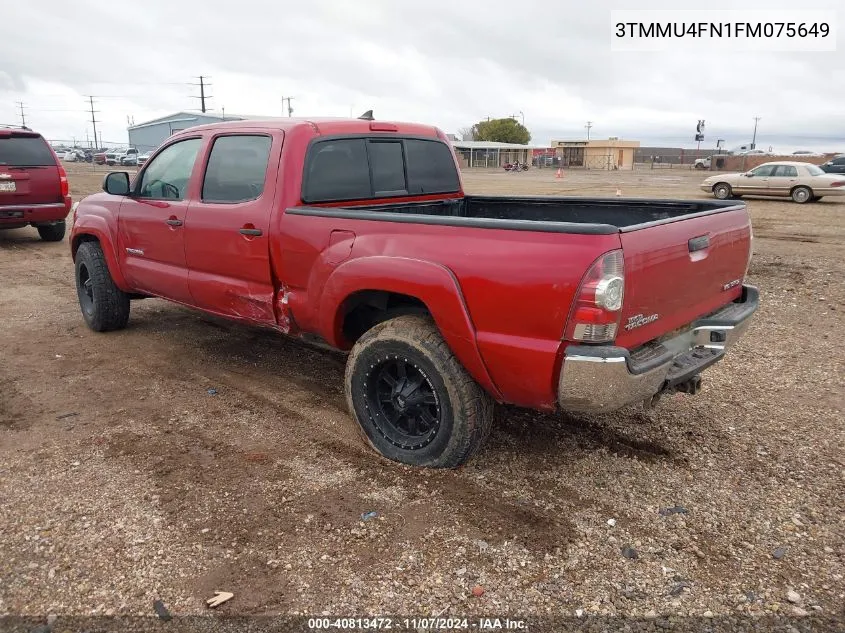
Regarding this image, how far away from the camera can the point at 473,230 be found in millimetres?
3012

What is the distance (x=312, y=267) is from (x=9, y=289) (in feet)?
20.1

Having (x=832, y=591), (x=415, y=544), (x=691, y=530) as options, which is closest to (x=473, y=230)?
(x=415, y=544)

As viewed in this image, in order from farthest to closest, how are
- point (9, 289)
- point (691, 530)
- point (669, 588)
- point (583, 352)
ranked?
point (9, 289) < point (691, 530) < point (583, 352) < point (669, 588)

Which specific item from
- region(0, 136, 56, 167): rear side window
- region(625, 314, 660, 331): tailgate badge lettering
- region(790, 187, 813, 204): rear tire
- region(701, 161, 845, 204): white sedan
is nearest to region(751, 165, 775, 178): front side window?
region(701, 161, 845, 204): white sedan

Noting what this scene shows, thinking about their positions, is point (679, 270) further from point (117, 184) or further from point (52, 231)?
point (52, 231)

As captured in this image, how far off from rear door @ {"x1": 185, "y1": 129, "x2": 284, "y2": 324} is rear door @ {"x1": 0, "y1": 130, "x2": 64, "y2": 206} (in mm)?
7199

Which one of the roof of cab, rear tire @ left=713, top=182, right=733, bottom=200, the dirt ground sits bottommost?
the dirt ground

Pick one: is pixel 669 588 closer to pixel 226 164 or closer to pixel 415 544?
pixel 415 544

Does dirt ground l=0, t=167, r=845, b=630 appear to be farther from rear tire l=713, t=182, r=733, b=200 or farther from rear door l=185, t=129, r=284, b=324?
Answer: rear tire l=713, t=182, r=733, b=200

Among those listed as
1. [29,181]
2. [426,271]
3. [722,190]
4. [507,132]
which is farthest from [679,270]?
[507,132]

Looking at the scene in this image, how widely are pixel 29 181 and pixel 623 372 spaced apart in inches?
410

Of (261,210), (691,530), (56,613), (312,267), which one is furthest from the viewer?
(261,210)

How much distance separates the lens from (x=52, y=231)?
455 inches

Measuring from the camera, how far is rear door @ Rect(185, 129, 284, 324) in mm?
4051
